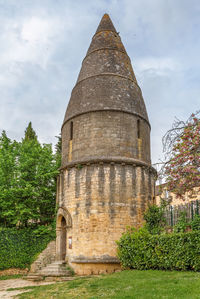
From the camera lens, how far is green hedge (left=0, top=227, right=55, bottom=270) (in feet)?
57.4

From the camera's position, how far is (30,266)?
690 inches

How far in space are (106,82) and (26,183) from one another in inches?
323

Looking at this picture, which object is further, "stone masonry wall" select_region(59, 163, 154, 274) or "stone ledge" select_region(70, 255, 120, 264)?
"stone masonry wall" select_region(59, 163, 154, 274)

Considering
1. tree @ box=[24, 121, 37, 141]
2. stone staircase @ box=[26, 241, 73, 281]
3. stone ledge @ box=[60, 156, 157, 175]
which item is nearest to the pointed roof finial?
stone ledge @ box=[60, 156, 157, 175]

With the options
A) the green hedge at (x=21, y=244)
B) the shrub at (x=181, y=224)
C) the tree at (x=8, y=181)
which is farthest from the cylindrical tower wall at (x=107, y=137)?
the shrub at (x=181, y=224)

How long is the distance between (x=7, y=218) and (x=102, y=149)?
7653 millimetres

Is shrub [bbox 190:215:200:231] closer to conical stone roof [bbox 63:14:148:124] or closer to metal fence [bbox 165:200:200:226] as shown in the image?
metal fence [bbox 165:200:200:226]

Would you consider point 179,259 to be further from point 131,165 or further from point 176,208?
point 131,165

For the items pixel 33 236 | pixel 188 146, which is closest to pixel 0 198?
pixel 33 236

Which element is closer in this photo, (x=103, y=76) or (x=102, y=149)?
(x=102, y=149)

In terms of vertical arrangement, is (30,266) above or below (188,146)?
below

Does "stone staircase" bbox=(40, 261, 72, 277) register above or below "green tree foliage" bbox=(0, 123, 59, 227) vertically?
below

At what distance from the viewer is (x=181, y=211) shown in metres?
13.2

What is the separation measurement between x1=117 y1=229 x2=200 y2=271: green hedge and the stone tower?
4.22ft
